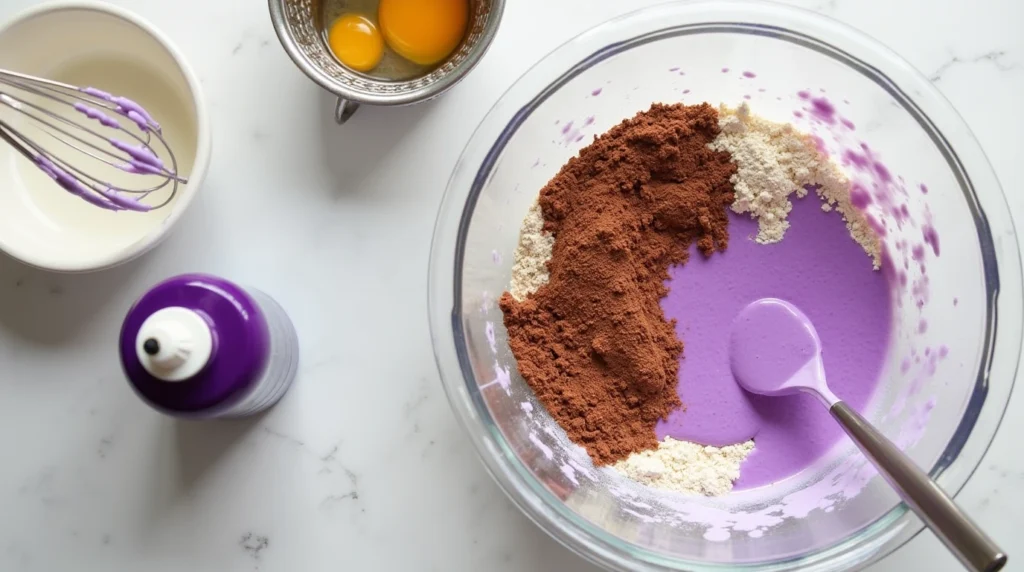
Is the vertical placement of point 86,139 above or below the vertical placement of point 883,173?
above

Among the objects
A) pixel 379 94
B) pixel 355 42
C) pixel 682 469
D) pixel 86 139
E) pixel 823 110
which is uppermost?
pixel 86 139

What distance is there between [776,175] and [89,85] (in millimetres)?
983

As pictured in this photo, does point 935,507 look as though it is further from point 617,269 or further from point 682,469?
point 617,269

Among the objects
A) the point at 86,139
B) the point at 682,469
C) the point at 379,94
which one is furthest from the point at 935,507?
the point at 86,139

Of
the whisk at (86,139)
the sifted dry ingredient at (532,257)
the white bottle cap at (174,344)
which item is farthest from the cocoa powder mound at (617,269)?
the whisk at (86,139)

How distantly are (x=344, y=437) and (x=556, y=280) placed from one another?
38 cm

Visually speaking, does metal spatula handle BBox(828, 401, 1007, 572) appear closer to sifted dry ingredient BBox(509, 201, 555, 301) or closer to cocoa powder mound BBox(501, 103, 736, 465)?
cocoa powder mound BBox(501, 103, 736, 465)

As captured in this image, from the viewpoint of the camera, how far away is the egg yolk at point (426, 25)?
1.01 m

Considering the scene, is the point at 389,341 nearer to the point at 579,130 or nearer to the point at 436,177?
the point at 436,177

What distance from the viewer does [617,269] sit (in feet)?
3.21

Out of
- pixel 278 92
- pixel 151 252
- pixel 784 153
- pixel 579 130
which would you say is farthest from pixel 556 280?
pixel 151 252

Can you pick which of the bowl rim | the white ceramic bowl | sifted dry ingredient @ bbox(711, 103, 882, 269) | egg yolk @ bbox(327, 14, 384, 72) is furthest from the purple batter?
the white ceramic bowl

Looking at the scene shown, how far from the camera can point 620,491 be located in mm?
997

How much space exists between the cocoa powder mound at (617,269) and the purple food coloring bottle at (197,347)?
0.34 meters
